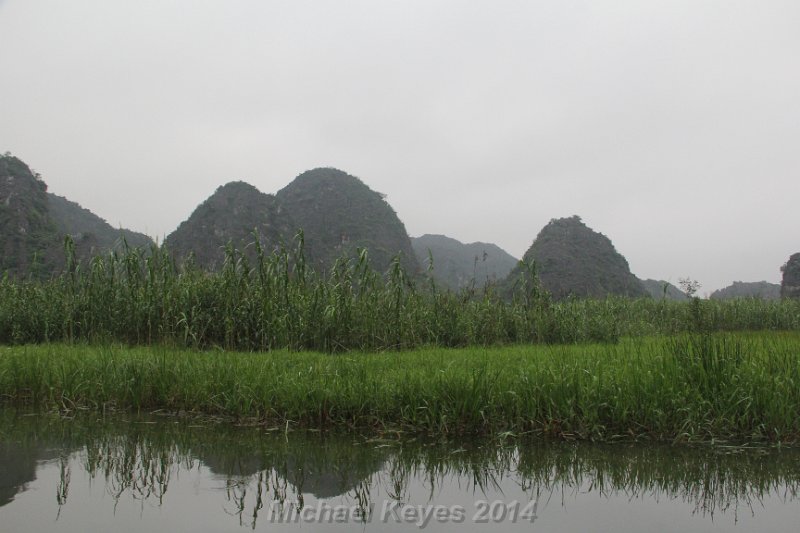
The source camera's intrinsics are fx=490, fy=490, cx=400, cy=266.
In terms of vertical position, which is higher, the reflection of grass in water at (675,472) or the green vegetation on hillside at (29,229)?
the green vegetation on hillside at (29,229)

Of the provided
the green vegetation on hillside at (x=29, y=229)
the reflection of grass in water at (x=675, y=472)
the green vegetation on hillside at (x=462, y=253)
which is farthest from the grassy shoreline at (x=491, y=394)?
the green vegetation on hillside at (x=462, y=253)

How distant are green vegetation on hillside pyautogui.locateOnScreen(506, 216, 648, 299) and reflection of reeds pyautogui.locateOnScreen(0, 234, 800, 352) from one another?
109 ft

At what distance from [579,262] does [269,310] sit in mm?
48692

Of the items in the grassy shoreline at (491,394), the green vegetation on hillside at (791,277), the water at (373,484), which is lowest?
the water at (373,484)

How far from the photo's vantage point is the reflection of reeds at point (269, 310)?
8242 millimetres

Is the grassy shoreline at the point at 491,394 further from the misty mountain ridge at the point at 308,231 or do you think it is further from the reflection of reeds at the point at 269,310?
the misty mountain ridge at the point at 308,231

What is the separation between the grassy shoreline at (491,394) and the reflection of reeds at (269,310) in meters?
2.08

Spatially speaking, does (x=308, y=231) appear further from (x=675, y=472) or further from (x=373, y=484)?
(x=675, y=472)

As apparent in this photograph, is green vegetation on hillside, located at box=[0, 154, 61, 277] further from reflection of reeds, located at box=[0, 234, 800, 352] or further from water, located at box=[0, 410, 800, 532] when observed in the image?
water, located at box=[0, 410, 800, 532]

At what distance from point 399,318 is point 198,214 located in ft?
160

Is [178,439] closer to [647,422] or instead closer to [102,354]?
[102,354]

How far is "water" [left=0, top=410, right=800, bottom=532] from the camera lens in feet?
9.88

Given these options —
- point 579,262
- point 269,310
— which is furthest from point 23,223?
point 579,262

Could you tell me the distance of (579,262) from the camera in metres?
52.1
